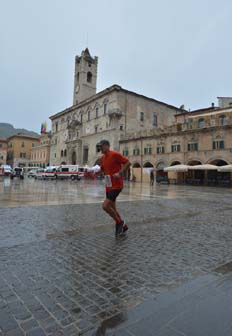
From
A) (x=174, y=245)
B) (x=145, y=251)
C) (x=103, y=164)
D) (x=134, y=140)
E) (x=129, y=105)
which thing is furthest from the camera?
(x=129, y=105)

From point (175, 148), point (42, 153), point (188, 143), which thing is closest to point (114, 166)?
point (188, 143)

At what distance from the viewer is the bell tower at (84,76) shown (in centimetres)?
5941

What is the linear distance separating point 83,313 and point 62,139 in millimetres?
64067

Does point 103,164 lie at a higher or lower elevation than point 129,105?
lower

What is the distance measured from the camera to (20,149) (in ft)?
276

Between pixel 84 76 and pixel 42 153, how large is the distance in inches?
1182

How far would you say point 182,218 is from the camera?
6750 millimetres

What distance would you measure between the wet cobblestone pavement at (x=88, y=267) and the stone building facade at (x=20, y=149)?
280 feet

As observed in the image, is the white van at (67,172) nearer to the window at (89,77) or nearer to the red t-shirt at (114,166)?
the window at (89,77)

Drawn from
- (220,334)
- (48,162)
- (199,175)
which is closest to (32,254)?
(220,334)

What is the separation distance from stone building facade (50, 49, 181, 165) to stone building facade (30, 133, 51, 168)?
5.33 meters

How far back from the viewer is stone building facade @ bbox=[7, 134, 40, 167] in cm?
8350

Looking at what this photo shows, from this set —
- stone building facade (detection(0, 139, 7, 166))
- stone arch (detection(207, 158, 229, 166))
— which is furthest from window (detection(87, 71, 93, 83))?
stone arch (detection(207, 158, 229, 166))

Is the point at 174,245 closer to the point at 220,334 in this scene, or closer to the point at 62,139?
the point at 220,334
